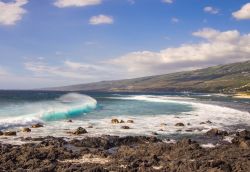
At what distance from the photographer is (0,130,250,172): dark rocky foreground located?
74.3 ft

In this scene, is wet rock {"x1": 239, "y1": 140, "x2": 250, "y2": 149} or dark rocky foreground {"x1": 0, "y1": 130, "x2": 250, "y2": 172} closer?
dark rocky foreground {"x1": 0, "y1": 130, "x2": 250, "y2": 172}

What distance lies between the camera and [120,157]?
2667 centimetres

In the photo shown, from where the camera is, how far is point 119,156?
2700 centimetres

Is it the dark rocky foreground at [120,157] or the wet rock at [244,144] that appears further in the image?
the wet rock at [244,144]

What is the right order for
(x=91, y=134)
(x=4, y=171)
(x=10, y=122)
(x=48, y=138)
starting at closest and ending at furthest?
(x=4, y=171), (x=48, y=138), (x=91, y=134), (x=10, y=122)

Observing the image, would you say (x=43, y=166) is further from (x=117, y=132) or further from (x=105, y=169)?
(x=117, y=132)

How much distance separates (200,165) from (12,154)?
1279cm

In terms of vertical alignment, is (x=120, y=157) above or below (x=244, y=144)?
above

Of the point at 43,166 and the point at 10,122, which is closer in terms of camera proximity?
the point at 43,166

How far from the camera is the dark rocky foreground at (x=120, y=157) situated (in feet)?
74.3

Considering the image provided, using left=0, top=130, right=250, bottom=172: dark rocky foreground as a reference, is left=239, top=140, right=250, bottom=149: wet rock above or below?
below

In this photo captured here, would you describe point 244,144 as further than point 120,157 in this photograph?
Yes

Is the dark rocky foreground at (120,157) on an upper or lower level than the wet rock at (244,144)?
upper

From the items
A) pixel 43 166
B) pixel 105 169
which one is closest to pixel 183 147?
pixel 105 169
